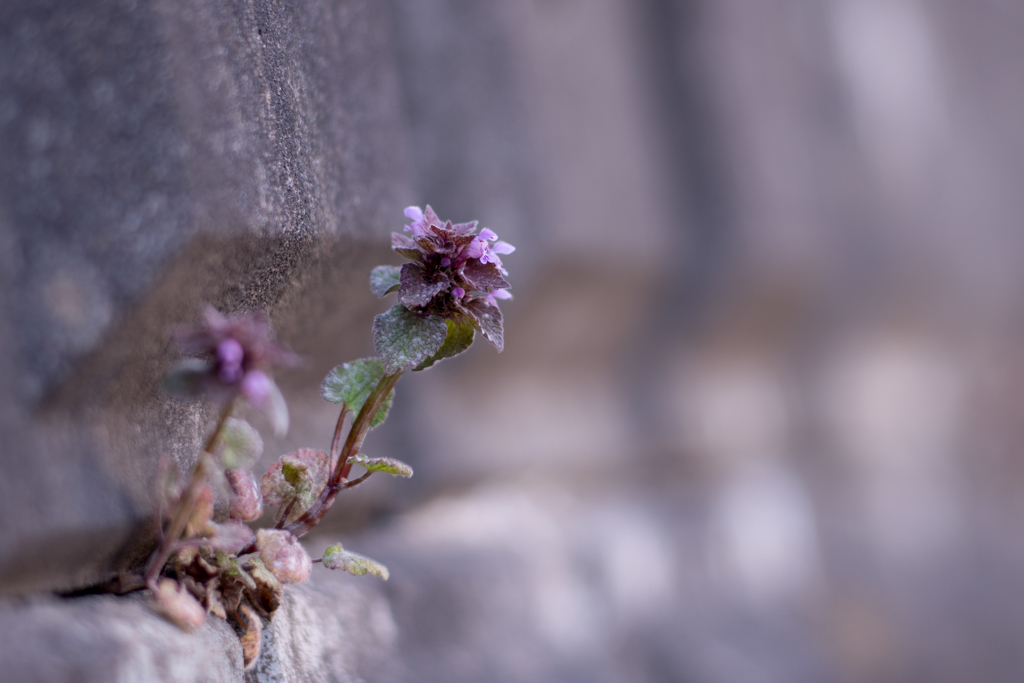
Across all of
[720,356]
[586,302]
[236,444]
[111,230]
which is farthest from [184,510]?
[720,356]

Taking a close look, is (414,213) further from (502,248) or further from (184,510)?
(184,510)

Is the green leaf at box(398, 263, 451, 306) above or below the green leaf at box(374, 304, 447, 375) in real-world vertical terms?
above

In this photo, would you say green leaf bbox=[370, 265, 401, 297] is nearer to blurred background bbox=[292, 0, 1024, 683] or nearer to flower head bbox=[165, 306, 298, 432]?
flower head bbox=[165, 306, 298, 432]

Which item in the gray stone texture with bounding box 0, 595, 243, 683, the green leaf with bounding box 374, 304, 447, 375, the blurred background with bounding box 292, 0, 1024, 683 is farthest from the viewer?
the blurred background with bounding box 292, 0, 1024, 683

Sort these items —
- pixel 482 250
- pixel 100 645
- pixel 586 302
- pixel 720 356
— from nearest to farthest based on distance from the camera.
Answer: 1. pixel 100 645
2. pixel 482 250
3. pixel 586 302
4. pixel 720 356

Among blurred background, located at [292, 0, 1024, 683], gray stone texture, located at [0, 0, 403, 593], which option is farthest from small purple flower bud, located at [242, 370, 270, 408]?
blurred background, located at [292, 0, 1024, 683]

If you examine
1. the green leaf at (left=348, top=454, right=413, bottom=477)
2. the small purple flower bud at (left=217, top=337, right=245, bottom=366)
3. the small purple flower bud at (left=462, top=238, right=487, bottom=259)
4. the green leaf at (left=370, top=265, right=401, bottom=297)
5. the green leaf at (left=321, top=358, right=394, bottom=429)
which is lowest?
the small purple flower bud at (left=217, top=337, right=245, bottom=366)

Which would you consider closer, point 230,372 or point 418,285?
point 230,372

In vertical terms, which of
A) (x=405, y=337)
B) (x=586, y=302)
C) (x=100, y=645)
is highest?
(x=586, y=302)
